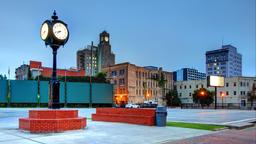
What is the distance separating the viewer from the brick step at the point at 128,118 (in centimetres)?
1897

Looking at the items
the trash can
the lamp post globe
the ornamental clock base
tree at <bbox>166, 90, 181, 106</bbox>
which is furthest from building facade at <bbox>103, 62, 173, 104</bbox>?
the ornamental clock base

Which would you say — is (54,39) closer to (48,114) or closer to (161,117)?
(48,114)

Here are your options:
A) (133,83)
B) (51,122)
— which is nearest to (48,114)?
(51,122)

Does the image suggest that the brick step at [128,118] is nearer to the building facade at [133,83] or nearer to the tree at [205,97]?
the building facade at [133,83]

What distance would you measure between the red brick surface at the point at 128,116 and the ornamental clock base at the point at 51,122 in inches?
177

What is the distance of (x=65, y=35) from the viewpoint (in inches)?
662

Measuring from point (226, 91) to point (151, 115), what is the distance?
98.4 meters

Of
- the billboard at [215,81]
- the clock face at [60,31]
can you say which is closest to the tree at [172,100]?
the billboard at [215,81]

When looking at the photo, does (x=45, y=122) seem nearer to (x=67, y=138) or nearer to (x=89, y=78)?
(x=67, y=138)

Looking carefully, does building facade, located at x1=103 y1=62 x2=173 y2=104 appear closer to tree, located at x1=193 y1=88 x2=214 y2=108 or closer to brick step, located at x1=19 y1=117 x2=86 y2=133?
tree, located at x1=193 y1=88 x2=214 y2=108

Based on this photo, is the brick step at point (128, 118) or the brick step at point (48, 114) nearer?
the brick step at point (48, 114)

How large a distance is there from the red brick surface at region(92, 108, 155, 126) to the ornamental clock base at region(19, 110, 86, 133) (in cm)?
449

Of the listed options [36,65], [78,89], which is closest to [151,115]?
[78,89]

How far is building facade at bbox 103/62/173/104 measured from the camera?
359ft
